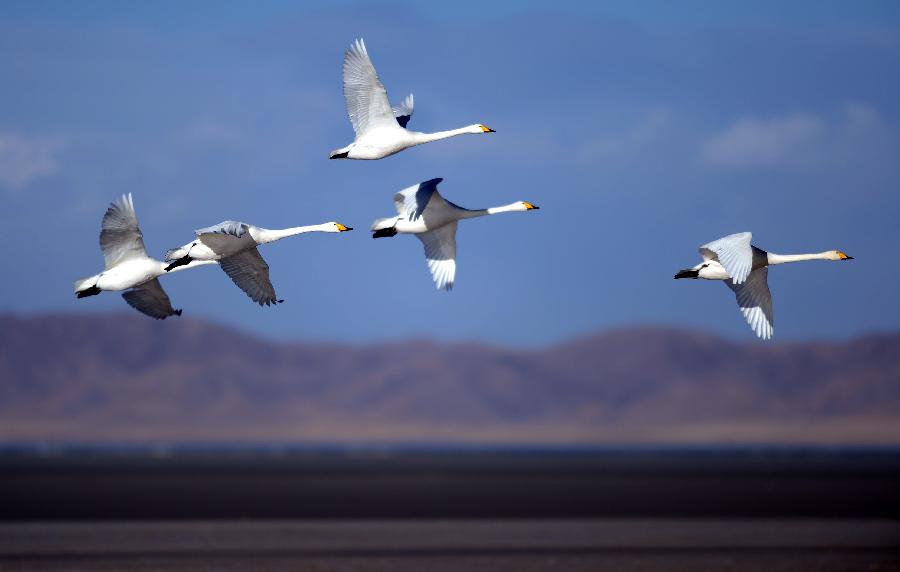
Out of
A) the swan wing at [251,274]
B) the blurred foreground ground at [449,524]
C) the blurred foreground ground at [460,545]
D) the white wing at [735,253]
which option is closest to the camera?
the white wing at [735,253]

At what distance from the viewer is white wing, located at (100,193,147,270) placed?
23719 millimetres

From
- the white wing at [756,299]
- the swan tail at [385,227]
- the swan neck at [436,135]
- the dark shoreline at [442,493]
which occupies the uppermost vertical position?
the swan neck at [436,135]

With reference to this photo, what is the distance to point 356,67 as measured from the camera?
85.1ft

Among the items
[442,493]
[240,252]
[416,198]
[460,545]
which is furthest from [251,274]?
[442,493]

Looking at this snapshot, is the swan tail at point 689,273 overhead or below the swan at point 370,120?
below

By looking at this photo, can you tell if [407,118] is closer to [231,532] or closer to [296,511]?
[231,532]

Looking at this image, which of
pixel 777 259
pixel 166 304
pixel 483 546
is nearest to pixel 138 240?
pixel 166 304

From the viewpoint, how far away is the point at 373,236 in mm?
21844

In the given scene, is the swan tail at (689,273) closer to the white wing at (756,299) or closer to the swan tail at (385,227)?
the white wing at (756,299)

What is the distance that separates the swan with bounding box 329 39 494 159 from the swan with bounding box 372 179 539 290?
1285 millimetres

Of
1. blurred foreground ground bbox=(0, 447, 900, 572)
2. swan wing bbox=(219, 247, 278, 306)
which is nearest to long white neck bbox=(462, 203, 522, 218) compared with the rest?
swan wing bbox=(219, 247, 278, 306)

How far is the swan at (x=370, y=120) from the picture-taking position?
2469cm

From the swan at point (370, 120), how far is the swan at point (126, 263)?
3.19m

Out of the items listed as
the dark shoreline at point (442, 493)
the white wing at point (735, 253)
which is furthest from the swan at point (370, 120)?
the dark shoreline at point (442, 493)
